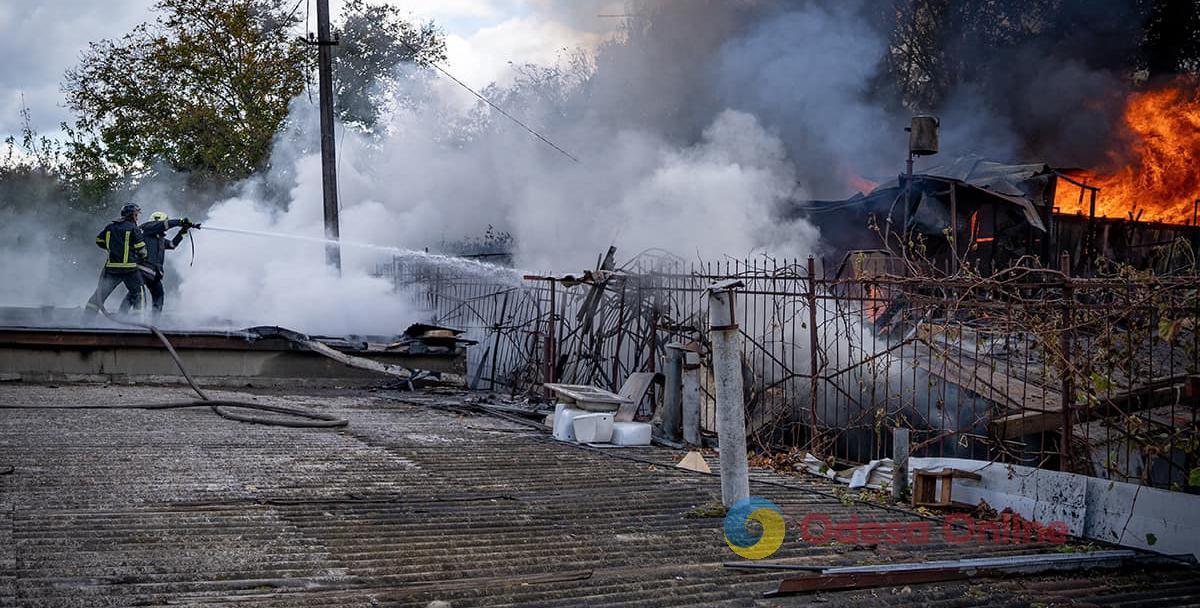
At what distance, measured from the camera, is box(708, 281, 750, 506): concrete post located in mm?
6492

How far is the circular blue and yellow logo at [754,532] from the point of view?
18.8 feet

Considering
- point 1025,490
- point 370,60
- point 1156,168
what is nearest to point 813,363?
point 1025,490

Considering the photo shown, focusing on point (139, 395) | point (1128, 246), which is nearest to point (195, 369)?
point (139, 395)

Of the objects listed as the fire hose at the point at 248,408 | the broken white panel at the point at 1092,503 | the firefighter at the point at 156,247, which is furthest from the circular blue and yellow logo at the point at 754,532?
the firefighter at the point at 156,247

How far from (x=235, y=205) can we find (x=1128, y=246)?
19687 millimetres

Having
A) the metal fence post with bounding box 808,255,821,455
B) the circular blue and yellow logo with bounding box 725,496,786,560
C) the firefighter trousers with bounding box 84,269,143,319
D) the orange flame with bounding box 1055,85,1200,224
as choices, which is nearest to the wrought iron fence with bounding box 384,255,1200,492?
the metal fence post with bounding box 808,255,821,455

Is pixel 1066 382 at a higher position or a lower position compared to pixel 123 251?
lower

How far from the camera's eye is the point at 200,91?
91.4 feet

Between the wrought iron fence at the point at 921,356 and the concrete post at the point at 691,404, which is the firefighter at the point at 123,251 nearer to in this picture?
the wrought iron fence at the point at 921,356

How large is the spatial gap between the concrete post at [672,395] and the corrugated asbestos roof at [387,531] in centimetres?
79

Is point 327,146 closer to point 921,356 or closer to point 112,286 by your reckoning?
point 112,286

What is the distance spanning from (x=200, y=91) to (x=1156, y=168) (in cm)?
2428

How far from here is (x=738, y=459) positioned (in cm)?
658

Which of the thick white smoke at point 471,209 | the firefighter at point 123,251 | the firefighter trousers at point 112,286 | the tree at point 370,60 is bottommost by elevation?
the firefighter trousers at point 112,286
